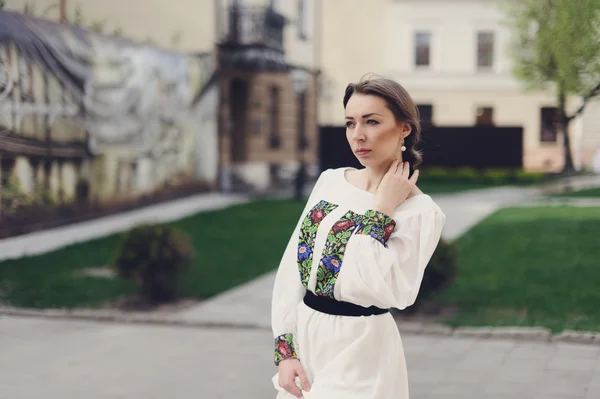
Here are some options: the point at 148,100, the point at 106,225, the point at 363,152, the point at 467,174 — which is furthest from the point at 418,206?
the point at 467,174

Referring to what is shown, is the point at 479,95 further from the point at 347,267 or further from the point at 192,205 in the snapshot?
the point at 347,267

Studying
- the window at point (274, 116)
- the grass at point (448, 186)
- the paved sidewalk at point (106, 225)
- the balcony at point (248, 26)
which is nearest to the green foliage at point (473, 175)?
the grass at point (448, 186)

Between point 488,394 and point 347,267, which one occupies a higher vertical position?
point 347,267

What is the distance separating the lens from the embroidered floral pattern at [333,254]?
2.63 m

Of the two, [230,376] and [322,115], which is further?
[322,115]

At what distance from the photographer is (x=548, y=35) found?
1088cm

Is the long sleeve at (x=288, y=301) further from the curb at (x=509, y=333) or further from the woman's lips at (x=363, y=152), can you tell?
the curb at (x=509, y=333)

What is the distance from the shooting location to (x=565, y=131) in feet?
40.6

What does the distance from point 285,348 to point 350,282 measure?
0.37 m

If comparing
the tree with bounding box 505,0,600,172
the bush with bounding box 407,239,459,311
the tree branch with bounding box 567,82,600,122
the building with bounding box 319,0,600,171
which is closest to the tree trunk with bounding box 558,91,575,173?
the tree with bounding box 505,0,600,172

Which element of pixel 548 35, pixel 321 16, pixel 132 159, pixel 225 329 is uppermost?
pixel 321 16

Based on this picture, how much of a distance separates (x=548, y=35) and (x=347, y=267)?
9055 millimetres

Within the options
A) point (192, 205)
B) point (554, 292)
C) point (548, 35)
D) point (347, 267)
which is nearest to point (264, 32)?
point (192, 205)

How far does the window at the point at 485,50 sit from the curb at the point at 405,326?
26.8 m
